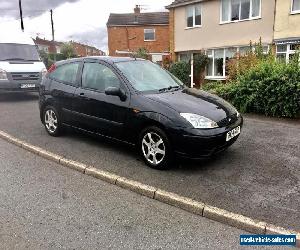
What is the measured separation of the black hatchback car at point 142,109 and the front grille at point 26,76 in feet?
19.1

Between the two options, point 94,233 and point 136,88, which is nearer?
point 94,233

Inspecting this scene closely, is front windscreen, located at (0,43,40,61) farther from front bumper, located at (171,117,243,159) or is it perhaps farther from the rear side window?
front bumper, located at (171,117,243,159)

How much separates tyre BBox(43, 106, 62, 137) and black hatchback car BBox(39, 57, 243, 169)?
2 cm

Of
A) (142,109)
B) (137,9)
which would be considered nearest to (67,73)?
(142,109)

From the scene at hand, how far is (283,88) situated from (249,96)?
987mm

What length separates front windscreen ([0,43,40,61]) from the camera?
12094mm

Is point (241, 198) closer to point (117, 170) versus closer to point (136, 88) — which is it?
point (117, 170)

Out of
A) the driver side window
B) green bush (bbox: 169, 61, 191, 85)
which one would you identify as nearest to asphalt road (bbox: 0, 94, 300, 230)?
the driver side window

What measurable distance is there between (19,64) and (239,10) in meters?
12.8

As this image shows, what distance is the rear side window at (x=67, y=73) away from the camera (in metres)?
6.13

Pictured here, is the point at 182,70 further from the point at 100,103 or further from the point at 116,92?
the point at 116,92

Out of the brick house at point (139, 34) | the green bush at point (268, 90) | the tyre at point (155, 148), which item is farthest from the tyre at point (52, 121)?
the brick house at point (139, 34)

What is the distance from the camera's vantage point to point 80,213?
366 centimetres

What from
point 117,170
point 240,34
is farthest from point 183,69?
point 117,170
